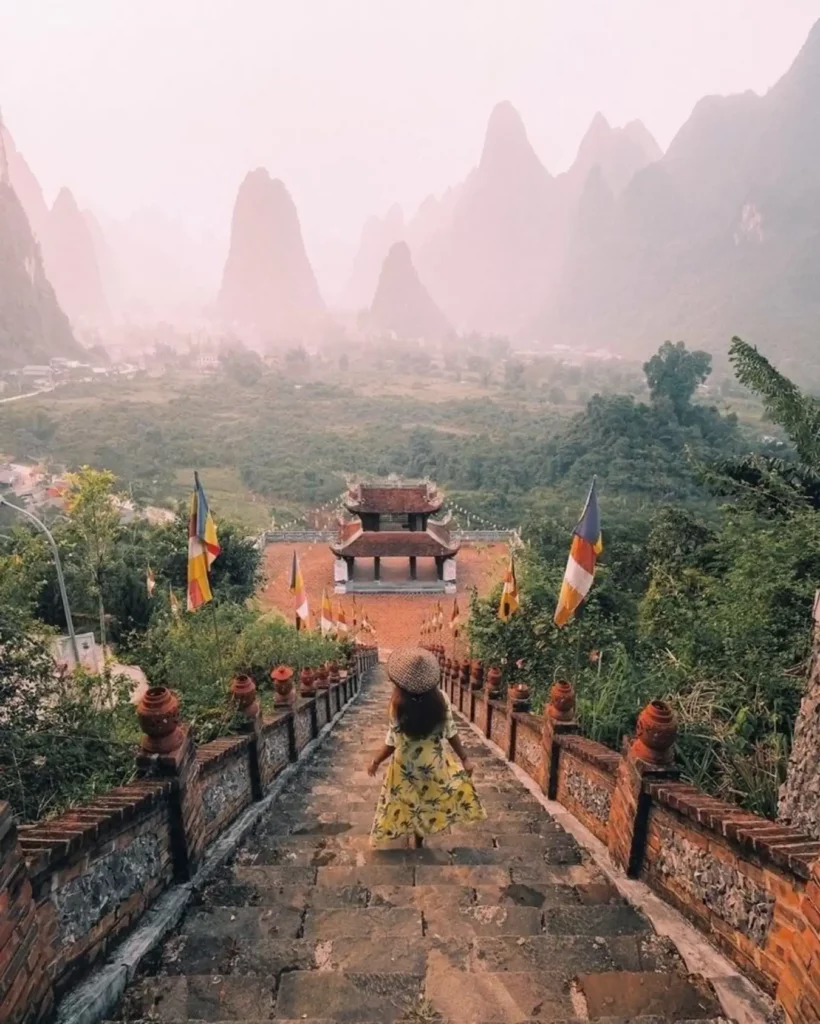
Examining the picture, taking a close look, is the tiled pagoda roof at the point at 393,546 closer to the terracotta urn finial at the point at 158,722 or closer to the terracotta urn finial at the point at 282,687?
the terracotta urn finial at the point at 282,687

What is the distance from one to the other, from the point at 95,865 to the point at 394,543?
26.3m

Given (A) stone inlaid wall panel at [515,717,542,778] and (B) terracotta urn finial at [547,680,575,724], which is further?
(A) stone inlaid wall panel at [515,717,542,778]

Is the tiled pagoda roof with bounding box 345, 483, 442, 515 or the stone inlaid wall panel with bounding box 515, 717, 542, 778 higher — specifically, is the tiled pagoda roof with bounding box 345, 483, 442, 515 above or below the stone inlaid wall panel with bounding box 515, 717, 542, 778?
above

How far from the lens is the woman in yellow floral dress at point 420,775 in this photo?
4598 mm

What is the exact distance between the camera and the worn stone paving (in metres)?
3.00

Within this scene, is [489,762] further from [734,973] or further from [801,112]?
[801,112]

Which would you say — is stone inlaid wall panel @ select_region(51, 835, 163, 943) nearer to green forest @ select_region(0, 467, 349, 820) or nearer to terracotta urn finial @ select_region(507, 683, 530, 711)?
green forest @ select_region(0, 467, 349, 820)

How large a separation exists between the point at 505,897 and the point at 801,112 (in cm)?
17288

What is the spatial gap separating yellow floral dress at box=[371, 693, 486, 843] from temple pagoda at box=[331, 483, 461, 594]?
24.6m

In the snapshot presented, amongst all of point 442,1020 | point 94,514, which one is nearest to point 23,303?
point 94,514

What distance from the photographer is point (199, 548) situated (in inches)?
316

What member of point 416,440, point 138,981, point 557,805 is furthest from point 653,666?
point 416,440

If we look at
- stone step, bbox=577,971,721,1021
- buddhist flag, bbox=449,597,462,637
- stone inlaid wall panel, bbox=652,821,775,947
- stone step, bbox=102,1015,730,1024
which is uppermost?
buddhist flag, bbox=449,597,462,637

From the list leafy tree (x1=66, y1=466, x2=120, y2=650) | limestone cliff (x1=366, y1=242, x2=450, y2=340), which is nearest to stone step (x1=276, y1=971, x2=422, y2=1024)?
leafy tree (x1=66, y1=466, x2=120, y2=650)
